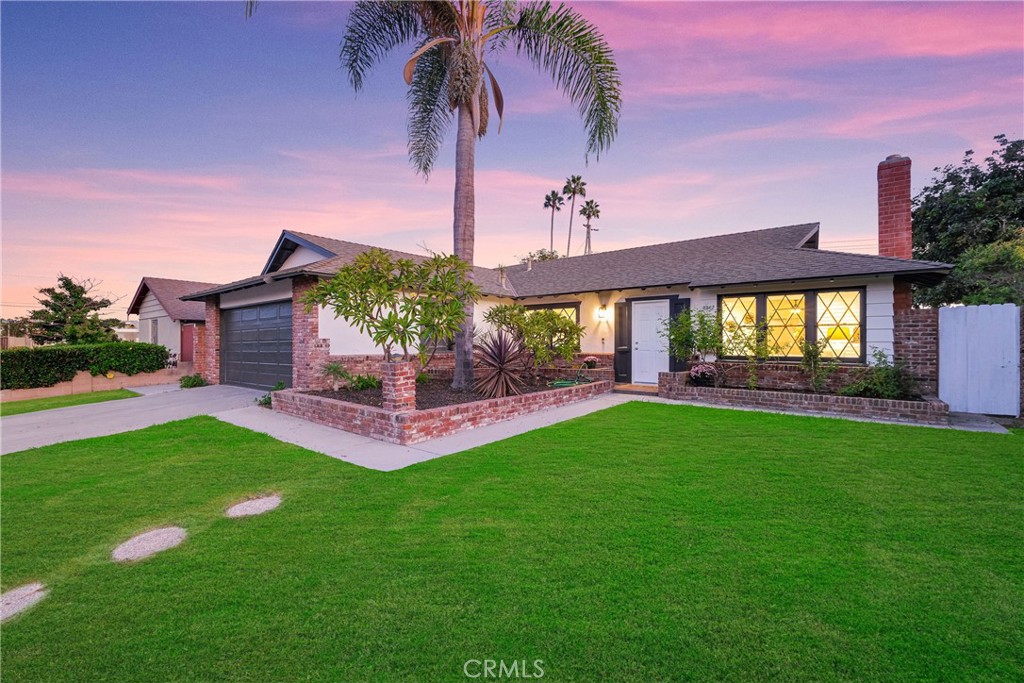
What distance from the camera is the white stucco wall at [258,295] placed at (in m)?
11.2

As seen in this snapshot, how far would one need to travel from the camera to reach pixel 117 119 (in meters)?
10.3

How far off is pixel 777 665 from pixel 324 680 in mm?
2110

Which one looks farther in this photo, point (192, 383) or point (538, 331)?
point (192, 383)

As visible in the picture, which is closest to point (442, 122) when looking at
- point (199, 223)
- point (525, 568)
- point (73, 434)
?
point (199, 223)

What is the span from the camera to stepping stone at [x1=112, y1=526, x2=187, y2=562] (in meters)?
3.10

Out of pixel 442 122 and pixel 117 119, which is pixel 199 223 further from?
pixel 442 122

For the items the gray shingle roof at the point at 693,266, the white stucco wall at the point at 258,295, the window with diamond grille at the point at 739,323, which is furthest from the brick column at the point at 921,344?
the white stucco wall at the point at 258,295

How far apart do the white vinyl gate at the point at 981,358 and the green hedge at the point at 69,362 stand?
24044 mm

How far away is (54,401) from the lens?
12.5 meters

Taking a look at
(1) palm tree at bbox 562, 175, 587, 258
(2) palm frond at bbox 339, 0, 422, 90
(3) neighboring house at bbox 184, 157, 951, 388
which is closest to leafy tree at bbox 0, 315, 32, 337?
(3) neighboring house at bbox 184, 157, 951, 388

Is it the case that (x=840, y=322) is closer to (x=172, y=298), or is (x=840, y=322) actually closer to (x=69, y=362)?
(x=69, y=362)

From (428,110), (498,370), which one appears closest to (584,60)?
(428,110)

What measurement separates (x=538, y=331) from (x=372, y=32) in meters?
8.26

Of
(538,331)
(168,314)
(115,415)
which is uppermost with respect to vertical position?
(168,314)
